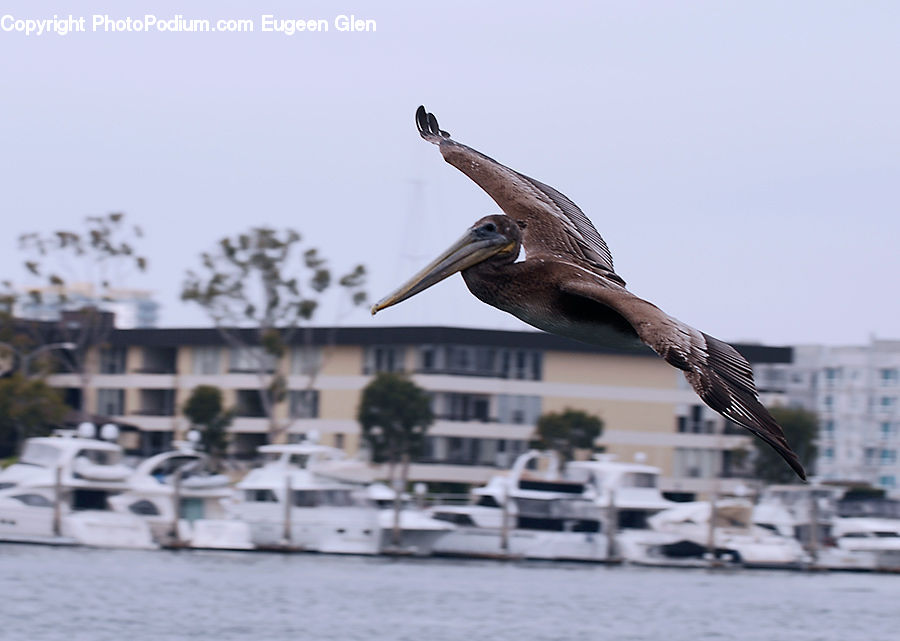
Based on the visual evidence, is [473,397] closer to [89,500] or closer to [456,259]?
[89,500]

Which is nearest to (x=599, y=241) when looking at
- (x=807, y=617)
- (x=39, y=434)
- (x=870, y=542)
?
(x=807, y=617)

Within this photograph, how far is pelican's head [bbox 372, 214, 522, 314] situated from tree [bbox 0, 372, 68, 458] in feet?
201

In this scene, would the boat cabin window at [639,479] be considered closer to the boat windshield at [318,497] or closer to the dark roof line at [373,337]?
the boat windshield at [318,497]

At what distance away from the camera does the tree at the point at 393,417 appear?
75.2m

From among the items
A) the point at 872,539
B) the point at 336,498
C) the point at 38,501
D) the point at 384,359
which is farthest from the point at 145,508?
the point at 384,359

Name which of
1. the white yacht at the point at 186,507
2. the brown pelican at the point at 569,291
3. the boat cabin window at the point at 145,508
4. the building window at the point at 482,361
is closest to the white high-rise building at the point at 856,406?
the building window at the point at 482,361

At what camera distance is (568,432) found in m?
76.9

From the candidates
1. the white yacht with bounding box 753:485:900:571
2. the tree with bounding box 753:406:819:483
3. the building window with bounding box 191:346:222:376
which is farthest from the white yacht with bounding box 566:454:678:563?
the building window with bounding box 191:346:222:376

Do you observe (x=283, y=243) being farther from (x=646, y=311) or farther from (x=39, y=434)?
(x=646, y=311)

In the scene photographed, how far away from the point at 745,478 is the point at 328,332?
76.3 ft

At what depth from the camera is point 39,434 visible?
241ft

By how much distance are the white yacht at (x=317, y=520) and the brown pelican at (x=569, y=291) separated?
4253cm

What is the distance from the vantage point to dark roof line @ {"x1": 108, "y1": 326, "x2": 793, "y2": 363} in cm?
8788

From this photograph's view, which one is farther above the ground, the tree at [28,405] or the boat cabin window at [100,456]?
the tree at [28,405]
